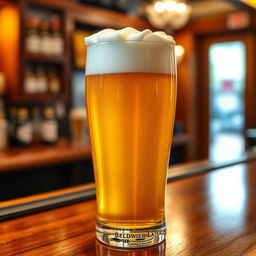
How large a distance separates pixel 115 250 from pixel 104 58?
0.24 metres

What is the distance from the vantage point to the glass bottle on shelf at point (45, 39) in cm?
329

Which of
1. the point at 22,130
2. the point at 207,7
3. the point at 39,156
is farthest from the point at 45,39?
the point at 207,7

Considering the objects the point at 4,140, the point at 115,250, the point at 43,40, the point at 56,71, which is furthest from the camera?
the point at 56,71

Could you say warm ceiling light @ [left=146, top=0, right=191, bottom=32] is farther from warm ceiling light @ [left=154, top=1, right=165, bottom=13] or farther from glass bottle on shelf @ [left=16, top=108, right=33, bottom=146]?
glass bottle on shelf @ [left=16, top=108, right=33, bottom=146]

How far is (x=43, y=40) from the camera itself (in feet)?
10.9

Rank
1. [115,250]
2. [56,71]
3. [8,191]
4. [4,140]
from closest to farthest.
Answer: [115,250] < [8,191] < [4,140] < [56,71]

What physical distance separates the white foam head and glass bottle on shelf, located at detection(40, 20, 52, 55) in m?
2.96

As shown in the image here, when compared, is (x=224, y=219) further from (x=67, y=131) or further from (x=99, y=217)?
(x=67, y=131)

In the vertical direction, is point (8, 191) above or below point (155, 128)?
below

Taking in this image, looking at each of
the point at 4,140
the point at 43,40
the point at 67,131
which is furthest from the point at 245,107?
the point at 4,140

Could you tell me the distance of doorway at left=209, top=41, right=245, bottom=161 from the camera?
473cm

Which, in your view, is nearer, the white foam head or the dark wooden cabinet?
the white foam head

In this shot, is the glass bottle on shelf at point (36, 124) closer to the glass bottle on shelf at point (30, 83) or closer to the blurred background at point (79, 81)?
the blurred background at point (79, 81)

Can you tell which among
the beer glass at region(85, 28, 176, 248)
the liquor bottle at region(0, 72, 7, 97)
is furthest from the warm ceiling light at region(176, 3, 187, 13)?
the beer glass at region(85, 28, 176, 248)
